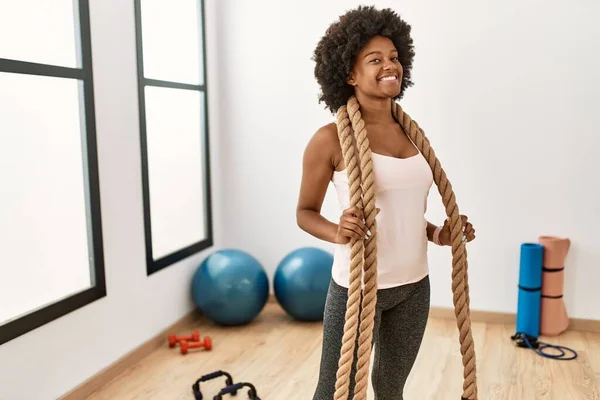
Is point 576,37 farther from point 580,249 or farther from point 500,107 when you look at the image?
point 580,249

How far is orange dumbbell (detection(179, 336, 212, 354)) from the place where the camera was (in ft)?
Result: 10.0

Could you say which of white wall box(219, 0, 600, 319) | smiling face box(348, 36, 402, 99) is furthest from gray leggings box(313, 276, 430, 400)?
white wall box(219, 0, 600, 319)

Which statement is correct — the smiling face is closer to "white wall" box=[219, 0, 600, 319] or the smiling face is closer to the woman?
the woman

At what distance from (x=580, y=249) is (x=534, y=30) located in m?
1.21

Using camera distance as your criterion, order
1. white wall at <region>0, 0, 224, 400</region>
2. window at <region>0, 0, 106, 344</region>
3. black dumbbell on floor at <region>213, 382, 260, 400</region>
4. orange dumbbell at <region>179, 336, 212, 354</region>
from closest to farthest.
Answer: window at <region>0, 0, 106, 344</region> → white wall at <region>0, 0, 224, 400</region> → black dumbbell on floor at <region>213, 382, 260, 400</region> → orange dumbbell at <region>179, 336, 212, 354</region>

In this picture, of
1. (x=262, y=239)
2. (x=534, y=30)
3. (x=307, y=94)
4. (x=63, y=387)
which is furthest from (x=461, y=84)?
(x=63, y=387)

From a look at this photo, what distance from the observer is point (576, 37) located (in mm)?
3107

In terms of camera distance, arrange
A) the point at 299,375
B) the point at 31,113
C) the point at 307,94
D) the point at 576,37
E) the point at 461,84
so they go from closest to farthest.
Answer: the point at 31,113, the point at 299,375, the point at 576,37, the point at 461,84, the point at 307,94

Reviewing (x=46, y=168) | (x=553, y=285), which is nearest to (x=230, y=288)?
(x=46, y=168)

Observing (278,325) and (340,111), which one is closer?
(340,111)

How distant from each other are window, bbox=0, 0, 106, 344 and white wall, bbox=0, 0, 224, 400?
0.07 m

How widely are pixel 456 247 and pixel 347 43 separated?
2.05ft

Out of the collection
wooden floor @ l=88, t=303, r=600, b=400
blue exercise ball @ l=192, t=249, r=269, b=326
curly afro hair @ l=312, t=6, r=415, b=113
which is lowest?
wooden floor @ l=88, t=303, r=600, b=400

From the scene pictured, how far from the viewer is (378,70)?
5.04 ft
